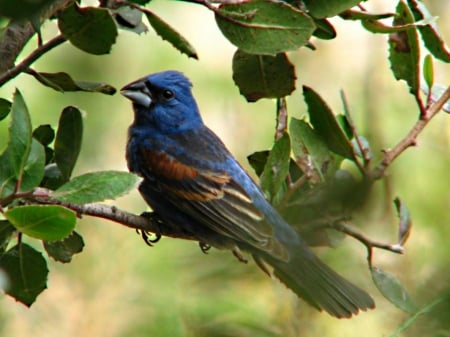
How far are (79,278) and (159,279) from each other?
847 millimetres

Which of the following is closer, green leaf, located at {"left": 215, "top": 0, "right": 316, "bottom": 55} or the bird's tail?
the bird's tail

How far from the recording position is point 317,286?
2135 millimetres

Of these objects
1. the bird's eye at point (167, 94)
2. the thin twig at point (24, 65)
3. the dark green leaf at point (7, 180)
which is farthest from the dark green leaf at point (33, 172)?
the bird's eye at point (167, 94)

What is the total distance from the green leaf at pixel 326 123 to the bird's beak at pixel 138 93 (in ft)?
5.34

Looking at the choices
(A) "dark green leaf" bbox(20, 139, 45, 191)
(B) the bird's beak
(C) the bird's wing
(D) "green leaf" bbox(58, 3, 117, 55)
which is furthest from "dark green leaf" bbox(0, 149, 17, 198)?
(B) the bird's beak

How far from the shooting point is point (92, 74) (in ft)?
9.20

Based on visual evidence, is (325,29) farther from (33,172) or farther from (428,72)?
(33,172)

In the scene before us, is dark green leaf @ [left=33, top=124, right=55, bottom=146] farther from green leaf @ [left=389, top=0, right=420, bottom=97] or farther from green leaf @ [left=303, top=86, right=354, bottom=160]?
Result: green leaf @ [left=389, top=0, right=420, bottom=97]

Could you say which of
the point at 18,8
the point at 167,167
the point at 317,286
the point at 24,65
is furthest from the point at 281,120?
the point at 18,8

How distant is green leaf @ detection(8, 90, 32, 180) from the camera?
5.21ft

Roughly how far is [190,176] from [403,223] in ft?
5.18

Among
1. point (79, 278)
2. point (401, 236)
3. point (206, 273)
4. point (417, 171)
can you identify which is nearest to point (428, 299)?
point (206, 273)

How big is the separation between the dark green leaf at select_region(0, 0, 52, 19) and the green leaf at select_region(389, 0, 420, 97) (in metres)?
1.79

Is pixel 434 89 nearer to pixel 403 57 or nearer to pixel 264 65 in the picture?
pixel 403 57
